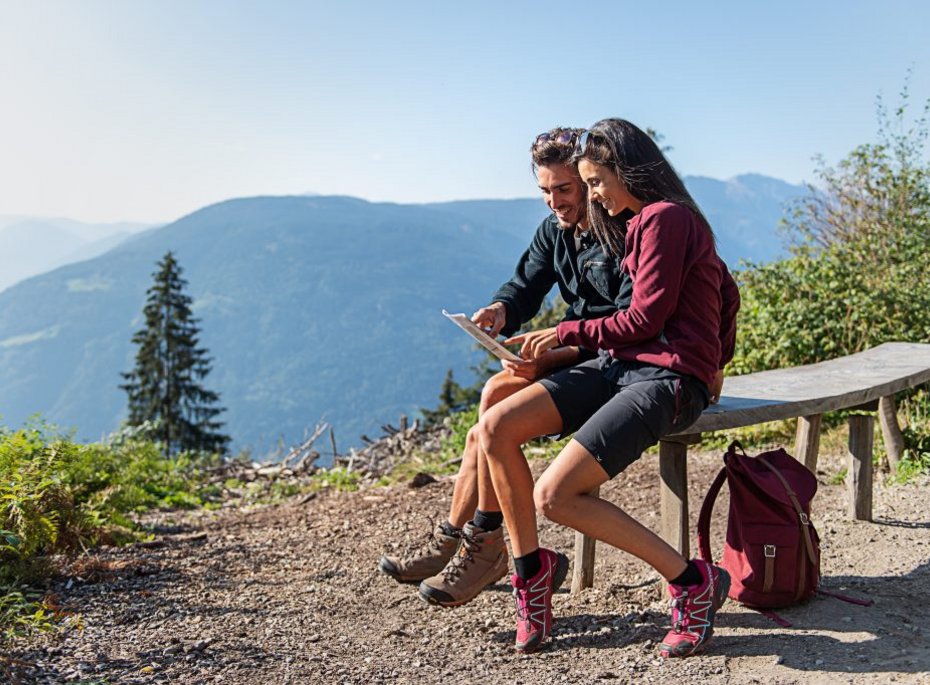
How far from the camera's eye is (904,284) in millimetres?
7086

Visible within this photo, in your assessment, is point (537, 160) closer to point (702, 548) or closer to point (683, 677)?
point (702, 548)

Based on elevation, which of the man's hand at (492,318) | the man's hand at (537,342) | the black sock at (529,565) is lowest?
the black sock at (529,565)

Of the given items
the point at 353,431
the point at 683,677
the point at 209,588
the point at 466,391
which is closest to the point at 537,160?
the point at 683,677

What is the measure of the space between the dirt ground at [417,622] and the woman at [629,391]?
0.71 feet

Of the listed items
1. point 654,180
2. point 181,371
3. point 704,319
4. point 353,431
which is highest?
point 654,180

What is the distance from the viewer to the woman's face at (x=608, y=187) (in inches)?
126

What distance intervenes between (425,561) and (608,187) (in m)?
1.83

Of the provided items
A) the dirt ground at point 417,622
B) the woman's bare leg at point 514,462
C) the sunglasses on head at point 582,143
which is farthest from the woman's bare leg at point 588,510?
the sunglasses on head at point 582,143

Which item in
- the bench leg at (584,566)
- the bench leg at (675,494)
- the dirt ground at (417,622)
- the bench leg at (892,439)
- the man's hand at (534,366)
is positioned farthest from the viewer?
the bench leg at (892,439)

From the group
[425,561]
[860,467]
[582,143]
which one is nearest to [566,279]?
[582,143]

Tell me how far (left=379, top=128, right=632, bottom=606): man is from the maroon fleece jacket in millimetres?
237

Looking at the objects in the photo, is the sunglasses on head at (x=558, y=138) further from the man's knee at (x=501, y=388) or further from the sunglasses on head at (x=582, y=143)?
the man's knee at (x=501, y=388)

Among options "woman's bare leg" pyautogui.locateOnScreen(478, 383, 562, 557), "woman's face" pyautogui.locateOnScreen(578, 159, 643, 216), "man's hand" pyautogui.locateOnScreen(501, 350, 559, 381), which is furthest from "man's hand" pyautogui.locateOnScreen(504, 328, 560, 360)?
"woman's face" pyautogui.locateOnScreen(578, 159, 643, 216)

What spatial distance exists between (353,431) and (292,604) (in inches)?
7637
